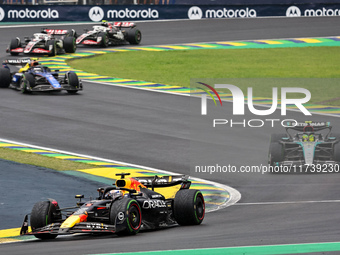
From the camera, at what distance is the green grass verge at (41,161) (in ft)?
66.7

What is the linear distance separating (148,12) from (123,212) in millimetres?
39999

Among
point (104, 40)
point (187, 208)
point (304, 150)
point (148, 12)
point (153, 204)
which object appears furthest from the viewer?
point (148, 12)

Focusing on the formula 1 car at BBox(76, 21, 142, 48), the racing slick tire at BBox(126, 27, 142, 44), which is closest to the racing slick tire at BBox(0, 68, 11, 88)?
the formula 1 car at BBox(76, 21, 142, 48)

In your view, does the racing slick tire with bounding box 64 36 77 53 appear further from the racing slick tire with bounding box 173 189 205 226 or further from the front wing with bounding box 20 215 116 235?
the front wing with bounding box 20 215 116 235

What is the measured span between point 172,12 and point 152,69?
15.5 meters

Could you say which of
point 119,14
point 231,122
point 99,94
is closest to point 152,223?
point 231,122

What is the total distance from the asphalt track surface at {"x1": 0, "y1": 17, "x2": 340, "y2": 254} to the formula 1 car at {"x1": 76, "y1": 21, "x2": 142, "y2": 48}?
197 inches

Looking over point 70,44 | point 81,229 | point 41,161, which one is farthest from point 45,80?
point 81,229

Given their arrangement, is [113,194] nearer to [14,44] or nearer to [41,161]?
[41,161]

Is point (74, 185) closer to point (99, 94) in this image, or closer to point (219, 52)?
point (99, 94)

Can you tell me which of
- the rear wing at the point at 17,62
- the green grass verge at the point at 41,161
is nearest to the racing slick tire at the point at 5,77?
the rear wing at the point at 17,62

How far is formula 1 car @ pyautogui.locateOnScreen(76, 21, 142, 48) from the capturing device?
4303 cm

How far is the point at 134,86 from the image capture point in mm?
33062

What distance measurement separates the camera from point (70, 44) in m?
40.6
